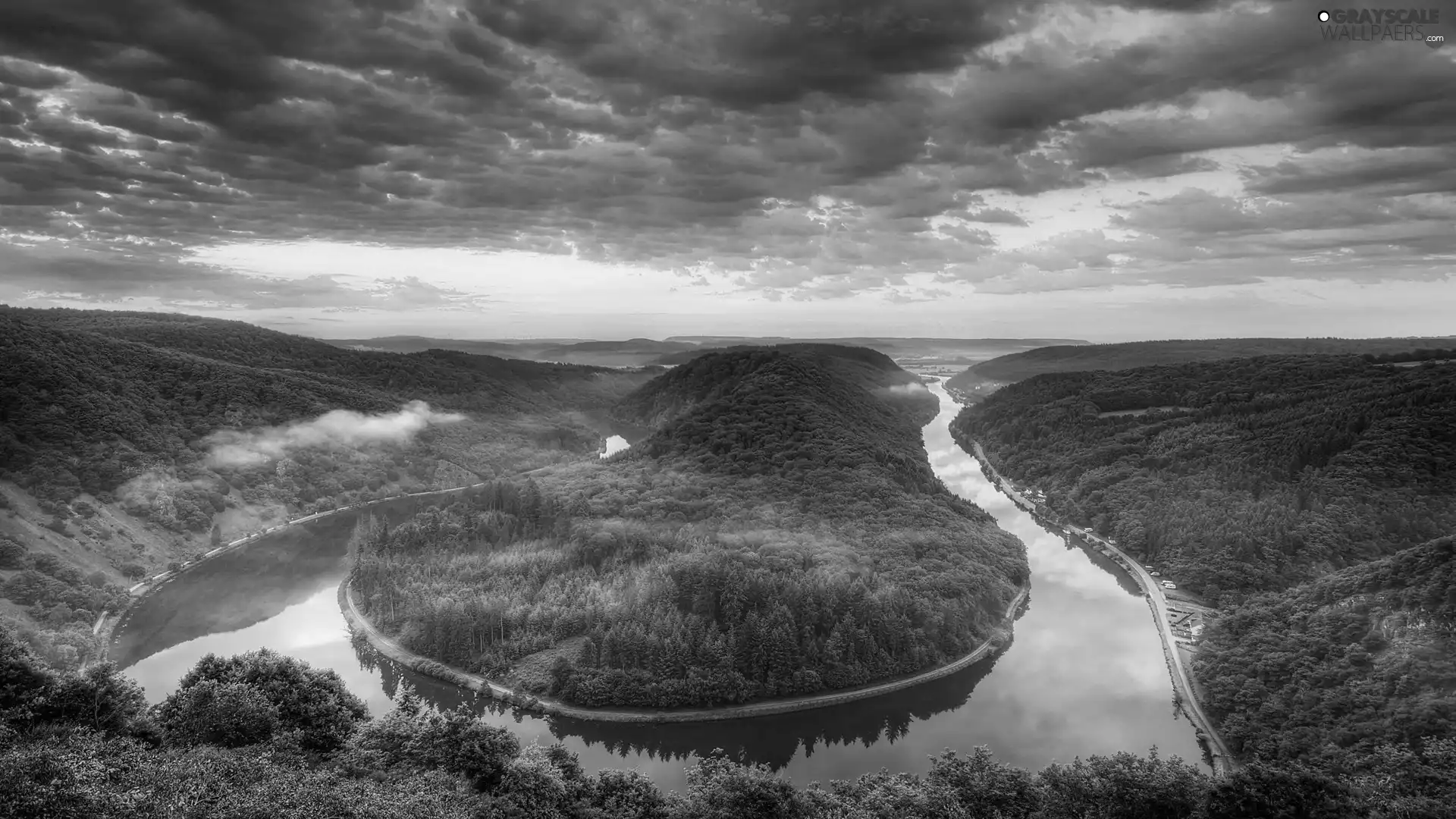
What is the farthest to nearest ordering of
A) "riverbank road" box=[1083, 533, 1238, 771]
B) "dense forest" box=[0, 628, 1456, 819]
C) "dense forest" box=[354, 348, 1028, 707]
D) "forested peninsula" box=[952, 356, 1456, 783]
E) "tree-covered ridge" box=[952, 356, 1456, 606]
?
"tree-covered ridge" box=[952, 356, 1456, 606], "dense forest" box=[354, 348, 1028, 707], "riverbank road" box=[1083, 533, 1238, 771], "forested peninsula" box=[952, 356, 1456, 783], "dense forest" box=[0, 628, 1456, 819]

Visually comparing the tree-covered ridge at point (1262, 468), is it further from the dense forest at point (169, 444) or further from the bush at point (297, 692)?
the dense forest at point (169, 444)

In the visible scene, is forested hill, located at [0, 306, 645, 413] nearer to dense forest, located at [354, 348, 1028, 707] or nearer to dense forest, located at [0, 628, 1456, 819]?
dense forest, located at [354, 348, 1028, 707]

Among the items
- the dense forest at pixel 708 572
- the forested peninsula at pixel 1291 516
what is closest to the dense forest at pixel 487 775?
the forested peninsula at pixel 1291 516

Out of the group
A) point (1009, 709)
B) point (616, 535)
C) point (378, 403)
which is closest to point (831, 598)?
point (1009, 709)

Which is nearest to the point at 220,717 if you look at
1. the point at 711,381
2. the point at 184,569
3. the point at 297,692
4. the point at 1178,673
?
the point at 297,692

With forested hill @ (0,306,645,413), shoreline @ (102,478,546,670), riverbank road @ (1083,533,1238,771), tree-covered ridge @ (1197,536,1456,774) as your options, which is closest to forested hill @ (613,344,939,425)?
forested hill @ (0,306,645,413)

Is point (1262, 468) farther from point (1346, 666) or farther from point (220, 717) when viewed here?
point (220, 717)
